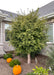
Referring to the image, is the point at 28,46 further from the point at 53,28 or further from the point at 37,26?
the point at 53,28

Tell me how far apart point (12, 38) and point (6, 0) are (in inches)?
365

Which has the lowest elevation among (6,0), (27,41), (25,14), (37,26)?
(27,41)

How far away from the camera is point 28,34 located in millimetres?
3545

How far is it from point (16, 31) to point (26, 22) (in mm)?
741

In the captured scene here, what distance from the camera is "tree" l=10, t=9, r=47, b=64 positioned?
3.56m

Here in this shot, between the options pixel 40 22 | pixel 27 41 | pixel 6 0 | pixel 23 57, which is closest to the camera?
pixel 27 41

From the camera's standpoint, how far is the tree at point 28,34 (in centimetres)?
356

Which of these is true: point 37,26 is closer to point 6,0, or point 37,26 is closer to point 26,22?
point 26,22

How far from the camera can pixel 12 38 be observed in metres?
3.95

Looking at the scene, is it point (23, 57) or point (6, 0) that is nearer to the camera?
point (23, 57)

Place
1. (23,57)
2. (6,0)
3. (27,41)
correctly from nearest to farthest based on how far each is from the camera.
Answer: (27,41)
(23,57)
(6,0)

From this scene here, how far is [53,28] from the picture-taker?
5.21m

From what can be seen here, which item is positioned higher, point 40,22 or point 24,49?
point 40,22

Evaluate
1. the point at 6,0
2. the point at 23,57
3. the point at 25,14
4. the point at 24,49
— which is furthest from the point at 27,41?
the point at 6,0
